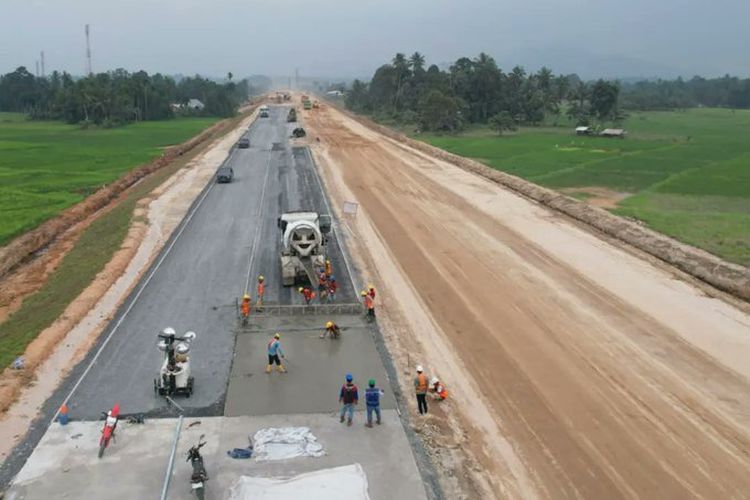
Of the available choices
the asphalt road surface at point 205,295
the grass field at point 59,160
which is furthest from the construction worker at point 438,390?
the grass field at point 59,160

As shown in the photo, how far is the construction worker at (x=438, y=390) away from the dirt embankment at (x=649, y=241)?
686 inches

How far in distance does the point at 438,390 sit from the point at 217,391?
662cm

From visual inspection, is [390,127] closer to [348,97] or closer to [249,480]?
[348,97]

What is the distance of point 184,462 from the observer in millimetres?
15203

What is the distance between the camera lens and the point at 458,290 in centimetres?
2956

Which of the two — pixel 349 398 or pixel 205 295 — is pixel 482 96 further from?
pixel 349 398

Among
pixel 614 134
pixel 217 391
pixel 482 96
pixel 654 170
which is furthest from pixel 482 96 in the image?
pixel 217 391

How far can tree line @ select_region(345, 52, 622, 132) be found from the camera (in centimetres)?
10250

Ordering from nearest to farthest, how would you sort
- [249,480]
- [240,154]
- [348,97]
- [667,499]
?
[249,480], [667,499], [240,154], [348,97]

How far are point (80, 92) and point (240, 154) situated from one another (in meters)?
62.8

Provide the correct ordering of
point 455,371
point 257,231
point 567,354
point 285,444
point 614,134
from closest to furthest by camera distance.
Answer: point 285,444, point 455,371, point 567,354, point 257,231, point 614,134

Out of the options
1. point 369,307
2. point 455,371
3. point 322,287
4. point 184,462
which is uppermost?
point 322,287

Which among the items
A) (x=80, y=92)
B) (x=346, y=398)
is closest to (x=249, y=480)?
(x=346, y=398)

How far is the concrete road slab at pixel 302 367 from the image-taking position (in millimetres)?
18094
